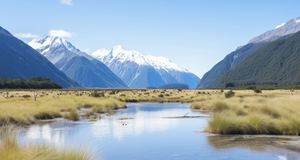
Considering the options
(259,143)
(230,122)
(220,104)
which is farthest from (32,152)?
(220,104)

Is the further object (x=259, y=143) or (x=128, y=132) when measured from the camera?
(x=128, y=132)

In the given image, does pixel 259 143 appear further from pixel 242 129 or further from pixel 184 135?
pixel 184 135

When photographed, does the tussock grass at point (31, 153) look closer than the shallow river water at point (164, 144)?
Yes

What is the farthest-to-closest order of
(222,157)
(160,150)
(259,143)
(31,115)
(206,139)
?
(31,115) → (206,139) → (259,143) → (160,150) → (222,157)

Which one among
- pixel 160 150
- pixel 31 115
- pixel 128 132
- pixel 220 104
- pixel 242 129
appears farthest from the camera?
pixel 220 104

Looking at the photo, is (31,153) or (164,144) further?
(164,144)

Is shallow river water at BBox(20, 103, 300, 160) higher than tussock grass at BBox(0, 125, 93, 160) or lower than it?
lower

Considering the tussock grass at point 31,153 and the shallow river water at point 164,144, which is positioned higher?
the tussock grass at point 31,153

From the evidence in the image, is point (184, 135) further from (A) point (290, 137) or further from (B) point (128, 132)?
(A) point (290, 137)

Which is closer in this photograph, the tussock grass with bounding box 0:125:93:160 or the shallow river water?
the tussock grass with bounding box 0:125:93:160

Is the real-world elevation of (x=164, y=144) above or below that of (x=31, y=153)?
below

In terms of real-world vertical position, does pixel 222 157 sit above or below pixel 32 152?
below

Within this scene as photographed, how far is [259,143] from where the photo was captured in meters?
17.0

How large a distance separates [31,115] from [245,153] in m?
21.9
